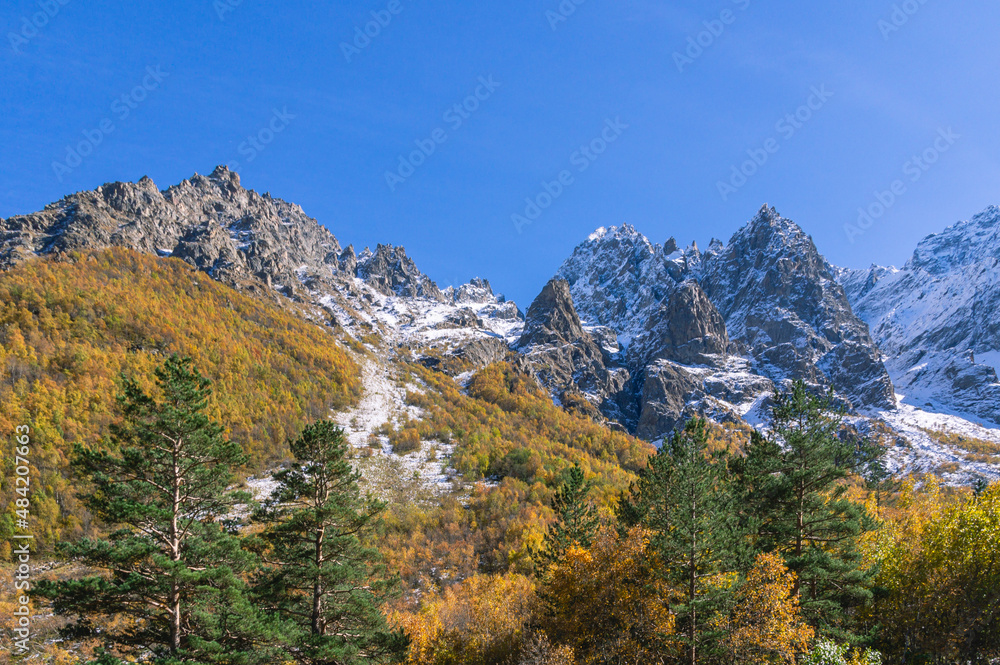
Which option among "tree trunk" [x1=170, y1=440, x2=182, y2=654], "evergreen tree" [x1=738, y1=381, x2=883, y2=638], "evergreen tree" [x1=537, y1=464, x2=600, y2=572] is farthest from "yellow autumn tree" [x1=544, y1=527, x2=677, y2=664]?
"tree trunk" [x1=170, y1=440, x2=182, y2=654]

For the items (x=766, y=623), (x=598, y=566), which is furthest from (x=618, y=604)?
(x=766, y=623)

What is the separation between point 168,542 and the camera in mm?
19578

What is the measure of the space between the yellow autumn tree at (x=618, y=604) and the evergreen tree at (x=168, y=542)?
1625 cm

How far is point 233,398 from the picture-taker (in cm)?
13912

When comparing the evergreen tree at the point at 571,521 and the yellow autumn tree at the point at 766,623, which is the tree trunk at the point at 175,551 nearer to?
the yellow autumn tree at the point at 766,623

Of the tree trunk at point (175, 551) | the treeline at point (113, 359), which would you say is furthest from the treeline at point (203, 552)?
the treeline at point (113, 359)

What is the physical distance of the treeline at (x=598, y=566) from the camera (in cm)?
1912

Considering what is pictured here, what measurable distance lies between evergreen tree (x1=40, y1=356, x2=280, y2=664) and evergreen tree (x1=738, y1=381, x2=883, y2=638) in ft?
86.3

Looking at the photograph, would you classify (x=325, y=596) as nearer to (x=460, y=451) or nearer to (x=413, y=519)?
(x=413, y=519)

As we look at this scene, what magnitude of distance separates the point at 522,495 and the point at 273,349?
118 meters

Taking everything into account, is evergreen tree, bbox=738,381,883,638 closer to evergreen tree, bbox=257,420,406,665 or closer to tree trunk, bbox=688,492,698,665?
tree trunk, bbox=688,492,698,665

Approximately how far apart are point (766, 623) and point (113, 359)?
152450 mm

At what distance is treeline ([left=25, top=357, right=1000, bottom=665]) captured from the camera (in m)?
19.1

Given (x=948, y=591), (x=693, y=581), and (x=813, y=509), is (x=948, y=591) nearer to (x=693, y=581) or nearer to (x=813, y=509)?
(x=813, y=509)
